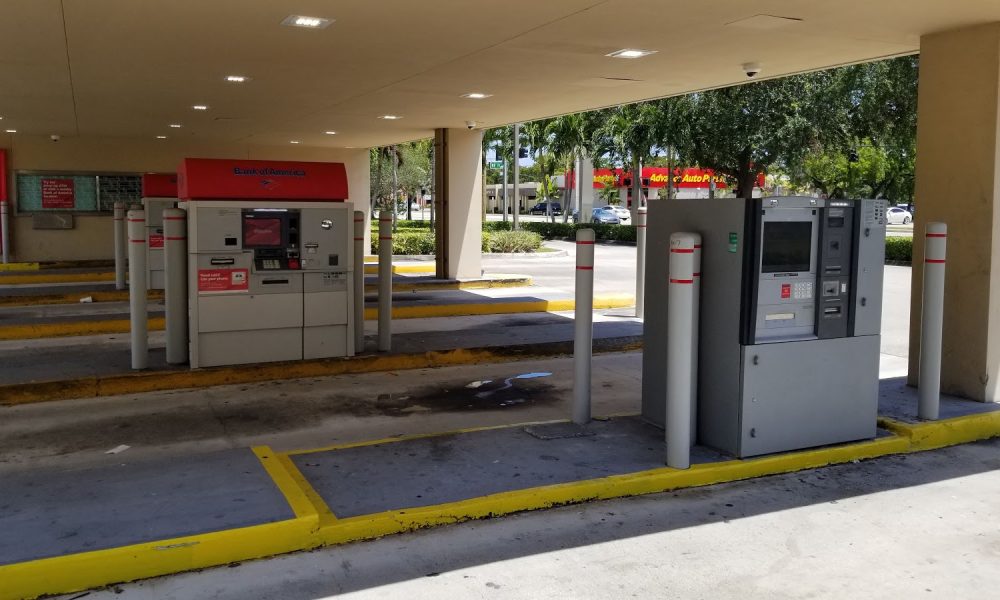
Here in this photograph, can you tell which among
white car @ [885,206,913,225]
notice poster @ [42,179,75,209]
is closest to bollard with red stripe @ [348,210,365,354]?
notice poster @ [42,179,75,209]

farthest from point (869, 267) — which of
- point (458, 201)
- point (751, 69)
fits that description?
point (458, 201)

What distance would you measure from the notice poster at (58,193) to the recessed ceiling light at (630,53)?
15.5 metres

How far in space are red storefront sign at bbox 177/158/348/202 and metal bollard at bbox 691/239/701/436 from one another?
13.8ft

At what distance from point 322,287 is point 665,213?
4212 mm

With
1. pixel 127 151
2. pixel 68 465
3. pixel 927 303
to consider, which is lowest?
pixel 68 465

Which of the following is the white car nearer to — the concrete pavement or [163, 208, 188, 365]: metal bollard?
[163, 208, 188, 365]: metal bollard

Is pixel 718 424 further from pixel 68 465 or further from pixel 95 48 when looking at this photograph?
pixel 95 48

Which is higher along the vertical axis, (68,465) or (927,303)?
(927,303)

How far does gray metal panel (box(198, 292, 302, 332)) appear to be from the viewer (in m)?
8.91

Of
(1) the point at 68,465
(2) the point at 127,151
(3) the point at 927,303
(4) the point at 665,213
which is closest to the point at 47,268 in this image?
(2) the point at 127,151

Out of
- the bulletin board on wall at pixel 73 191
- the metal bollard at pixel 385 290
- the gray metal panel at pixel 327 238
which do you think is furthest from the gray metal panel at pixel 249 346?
the bulletin board on wall at pixel 73 191

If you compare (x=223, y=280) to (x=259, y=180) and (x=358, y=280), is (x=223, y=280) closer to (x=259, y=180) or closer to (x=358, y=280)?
(x=259, y=180)

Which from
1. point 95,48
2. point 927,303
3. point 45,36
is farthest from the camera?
point 95,48

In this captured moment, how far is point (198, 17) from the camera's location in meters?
7.76
